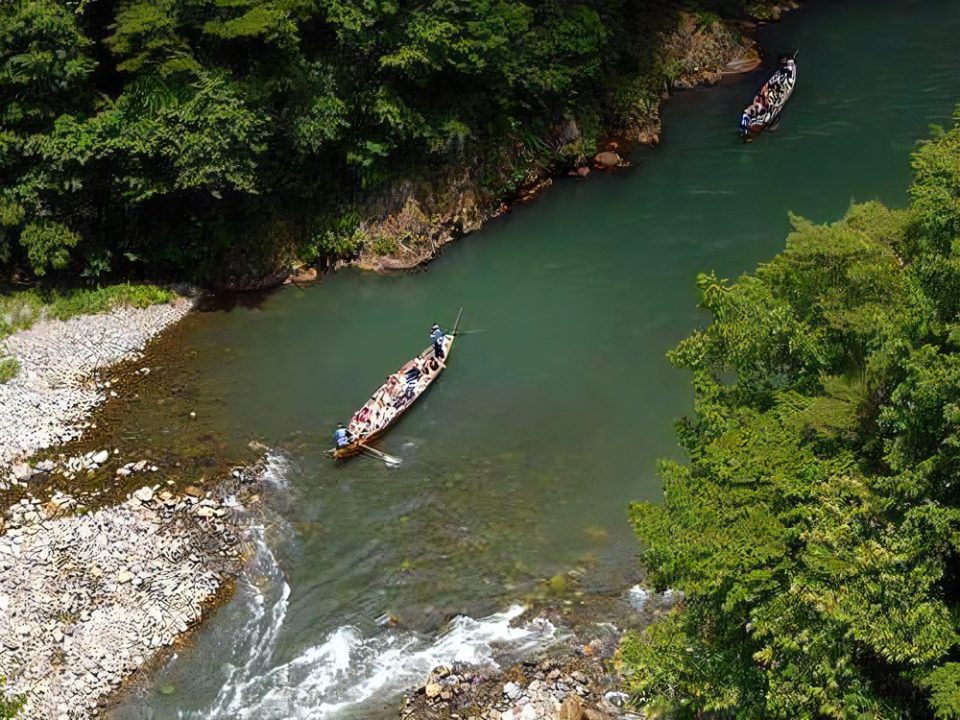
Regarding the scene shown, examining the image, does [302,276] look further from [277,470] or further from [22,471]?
[22,471]

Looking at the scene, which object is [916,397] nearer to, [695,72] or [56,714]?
[56,714]

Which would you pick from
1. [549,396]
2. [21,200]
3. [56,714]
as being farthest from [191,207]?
[56,714]

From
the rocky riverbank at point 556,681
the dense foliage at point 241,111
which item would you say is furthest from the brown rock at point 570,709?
the dense foliage at point 241,111

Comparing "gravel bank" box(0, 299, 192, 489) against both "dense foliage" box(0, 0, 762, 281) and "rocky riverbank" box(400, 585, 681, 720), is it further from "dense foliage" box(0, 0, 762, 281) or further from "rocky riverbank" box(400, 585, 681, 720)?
"rocky riverbank" box(400, 585, 681, 720)

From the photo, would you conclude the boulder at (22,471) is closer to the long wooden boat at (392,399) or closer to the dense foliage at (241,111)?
the dense foliage at (241,111)

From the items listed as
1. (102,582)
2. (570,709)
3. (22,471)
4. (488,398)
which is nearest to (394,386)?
(488,398)

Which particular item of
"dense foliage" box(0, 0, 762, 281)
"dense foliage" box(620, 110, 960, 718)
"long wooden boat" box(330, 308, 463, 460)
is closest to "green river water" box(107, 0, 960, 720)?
"long wooden boat" box(330, 308, 463, 460)
